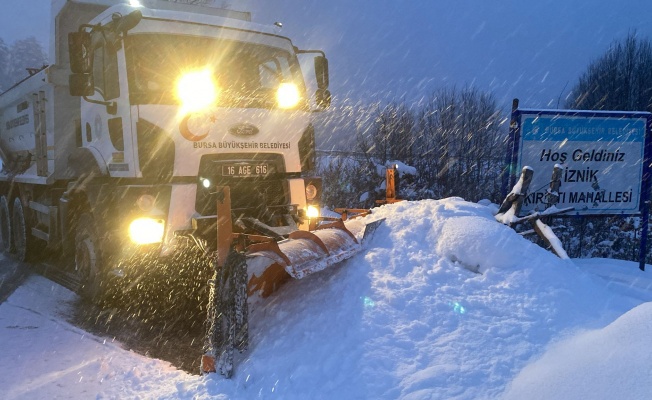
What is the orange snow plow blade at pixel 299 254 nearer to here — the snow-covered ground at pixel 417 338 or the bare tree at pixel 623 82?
the snow-covered ground at pixel 417 338

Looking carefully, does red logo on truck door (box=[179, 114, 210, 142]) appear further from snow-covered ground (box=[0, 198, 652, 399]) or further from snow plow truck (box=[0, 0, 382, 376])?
snow-covered ground (box=[0, 198, 652, 399])

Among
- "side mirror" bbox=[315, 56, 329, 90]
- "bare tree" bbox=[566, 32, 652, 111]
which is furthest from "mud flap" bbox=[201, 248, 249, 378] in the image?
"bare tree" bbox=[566, 32, 652, 111]

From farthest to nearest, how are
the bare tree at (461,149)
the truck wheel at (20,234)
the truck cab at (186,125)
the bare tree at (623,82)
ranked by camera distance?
the bare tree at (623,82) → the bare tree at (461,149) → the truck wheel at (20,234) → the truck cab at (186,125)

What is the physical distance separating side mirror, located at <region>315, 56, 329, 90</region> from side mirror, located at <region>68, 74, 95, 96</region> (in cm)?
285

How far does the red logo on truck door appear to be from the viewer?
18.1ft

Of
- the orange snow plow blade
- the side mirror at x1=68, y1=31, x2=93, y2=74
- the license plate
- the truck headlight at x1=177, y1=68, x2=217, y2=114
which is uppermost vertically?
the side mirror at x1=68, y1=31, x2=93, y2=74

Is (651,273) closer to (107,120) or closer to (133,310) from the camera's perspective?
(133,310)

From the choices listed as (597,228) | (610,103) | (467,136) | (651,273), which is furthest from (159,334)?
(610,103)

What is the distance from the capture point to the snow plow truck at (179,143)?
5332 mm

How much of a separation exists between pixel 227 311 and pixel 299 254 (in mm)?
748

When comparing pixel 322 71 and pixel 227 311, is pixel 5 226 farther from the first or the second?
pixel 227 311

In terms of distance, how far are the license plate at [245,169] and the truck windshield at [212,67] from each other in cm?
68

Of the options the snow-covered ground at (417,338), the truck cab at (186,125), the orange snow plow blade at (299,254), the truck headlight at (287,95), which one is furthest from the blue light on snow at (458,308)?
the truck headlight at (287,95)

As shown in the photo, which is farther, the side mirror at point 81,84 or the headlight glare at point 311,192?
the headlight glare at point 311,192
